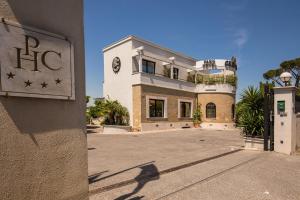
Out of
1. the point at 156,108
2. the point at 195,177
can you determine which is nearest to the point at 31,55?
the point at 195,177

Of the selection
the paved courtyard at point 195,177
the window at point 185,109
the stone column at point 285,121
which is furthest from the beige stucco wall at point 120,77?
the stone column at point 285,121

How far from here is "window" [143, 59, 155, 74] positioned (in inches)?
845

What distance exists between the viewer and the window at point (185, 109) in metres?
24.4

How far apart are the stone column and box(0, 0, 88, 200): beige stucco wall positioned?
29.4 feet

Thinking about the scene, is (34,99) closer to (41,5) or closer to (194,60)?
(41,5)

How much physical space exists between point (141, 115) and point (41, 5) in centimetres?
1736

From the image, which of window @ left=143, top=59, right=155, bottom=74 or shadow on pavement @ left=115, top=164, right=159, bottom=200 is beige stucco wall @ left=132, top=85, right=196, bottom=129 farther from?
shadow on pavement @ left=115, top=164, right=159, bottom=200

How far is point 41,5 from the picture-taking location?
A: 2344 millimetres

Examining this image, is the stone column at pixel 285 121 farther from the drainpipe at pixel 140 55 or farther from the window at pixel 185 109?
the window at pixel 185 109

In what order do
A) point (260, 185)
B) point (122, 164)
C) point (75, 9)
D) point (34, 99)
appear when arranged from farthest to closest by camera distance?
1. point (122, 164)
2. point (260, 185)
3. point (75, 9)
4. point (34, 99)

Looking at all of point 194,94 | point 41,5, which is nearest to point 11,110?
point 41,5

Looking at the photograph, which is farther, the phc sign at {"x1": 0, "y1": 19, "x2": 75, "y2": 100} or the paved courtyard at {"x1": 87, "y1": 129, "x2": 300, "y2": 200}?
the paved courtyard at {"x1": 87, "y1": 129, "x2": 300, "y2": 200}

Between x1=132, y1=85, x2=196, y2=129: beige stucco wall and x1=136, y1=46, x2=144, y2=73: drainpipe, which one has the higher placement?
x1=136, y1=46, x2=144, y2=73: drainpipe

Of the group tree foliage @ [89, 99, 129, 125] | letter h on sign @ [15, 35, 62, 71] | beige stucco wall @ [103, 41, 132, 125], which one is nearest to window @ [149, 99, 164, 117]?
beige stucco wall @ [103, 41, 132, 125]
